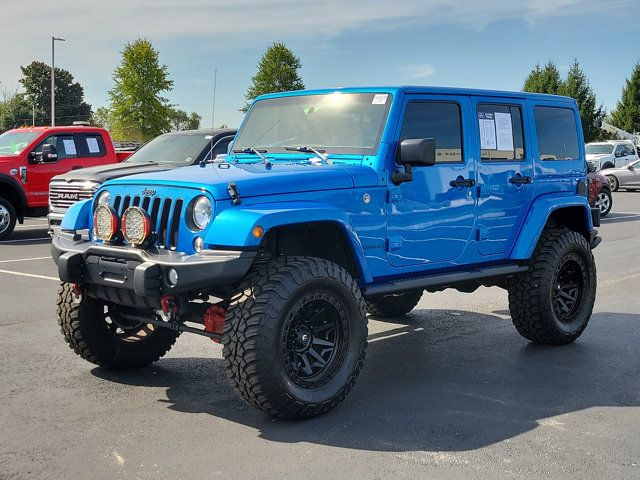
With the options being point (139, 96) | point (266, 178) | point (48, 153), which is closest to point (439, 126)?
point (266, 178)

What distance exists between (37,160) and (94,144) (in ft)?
3.80

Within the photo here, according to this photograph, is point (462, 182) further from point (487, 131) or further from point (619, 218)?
point (619, 218)

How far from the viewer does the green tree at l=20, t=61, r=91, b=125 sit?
344ft

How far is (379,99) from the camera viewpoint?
17.8ft

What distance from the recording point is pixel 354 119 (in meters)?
5.46

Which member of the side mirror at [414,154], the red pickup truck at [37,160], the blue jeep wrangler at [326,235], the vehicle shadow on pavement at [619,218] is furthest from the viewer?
the vehicle shadow on pavement at [619,218]

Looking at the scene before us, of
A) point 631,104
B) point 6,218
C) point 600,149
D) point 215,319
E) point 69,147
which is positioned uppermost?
point 631,104

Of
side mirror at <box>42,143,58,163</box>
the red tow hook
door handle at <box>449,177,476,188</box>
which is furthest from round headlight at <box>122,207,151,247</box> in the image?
side mirror at <box>42,143,58,163</box>

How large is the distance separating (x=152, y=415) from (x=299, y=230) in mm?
1460

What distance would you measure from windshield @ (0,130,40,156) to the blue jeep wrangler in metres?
10.2

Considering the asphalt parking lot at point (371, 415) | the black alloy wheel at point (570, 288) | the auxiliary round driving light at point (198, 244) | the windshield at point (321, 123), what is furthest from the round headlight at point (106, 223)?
the black alloy wheel at point (570, 288)

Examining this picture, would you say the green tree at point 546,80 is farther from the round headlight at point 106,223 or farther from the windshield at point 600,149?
the round headlight at point 106,223

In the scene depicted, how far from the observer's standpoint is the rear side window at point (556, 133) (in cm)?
651

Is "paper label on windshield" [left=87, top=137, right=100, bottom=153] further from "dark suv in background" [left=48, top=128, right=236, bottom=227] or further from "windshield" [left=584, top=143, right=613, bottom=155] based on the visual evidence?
"windshield" [left=584, top=143, right=613, bottom=155]
